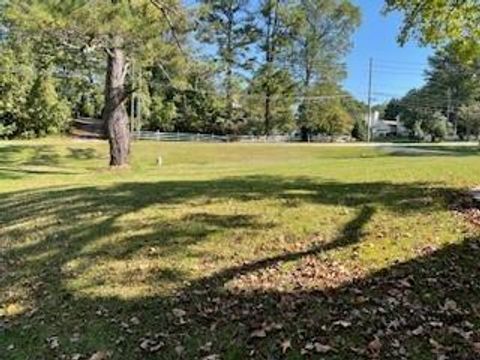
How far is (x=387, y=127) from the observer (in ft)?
316

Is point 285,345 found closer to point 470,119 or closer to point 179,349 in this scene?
point 179,349

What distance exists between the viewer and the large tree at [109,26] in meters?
13.1

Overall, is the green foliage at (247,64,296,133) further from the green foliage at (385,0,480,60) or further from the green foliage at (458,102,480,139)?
the green foliage at (385,0,480,60)

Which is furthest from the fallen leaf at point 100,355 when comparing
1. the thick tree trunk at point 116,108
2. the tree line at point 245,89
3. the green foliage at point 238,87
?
the green foliage at point 238,87

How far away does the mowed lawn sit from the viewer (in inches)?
182

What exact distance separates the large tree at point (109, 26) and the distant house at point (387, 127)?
246ft

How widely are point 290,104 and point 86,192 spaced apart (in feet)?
153

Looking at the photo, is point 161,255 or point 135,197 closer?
point 161,255

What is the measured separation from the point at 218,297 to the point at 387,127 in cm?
9378

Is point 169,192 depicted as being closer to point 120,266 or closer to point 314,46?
point 120,266

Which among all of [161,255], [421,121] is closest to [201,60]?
[161,255]

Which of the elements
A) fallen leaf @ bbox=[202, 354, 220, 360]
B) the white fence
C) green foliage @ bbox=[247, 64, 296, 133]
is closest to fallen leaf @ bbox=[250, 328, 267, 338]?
fallen leaf @ bbox=[202, 354, 220, 360]

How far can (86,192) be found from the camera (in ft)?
35.2

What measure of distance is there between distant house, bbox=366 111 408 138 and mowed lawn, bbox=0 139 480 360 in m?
82.7
